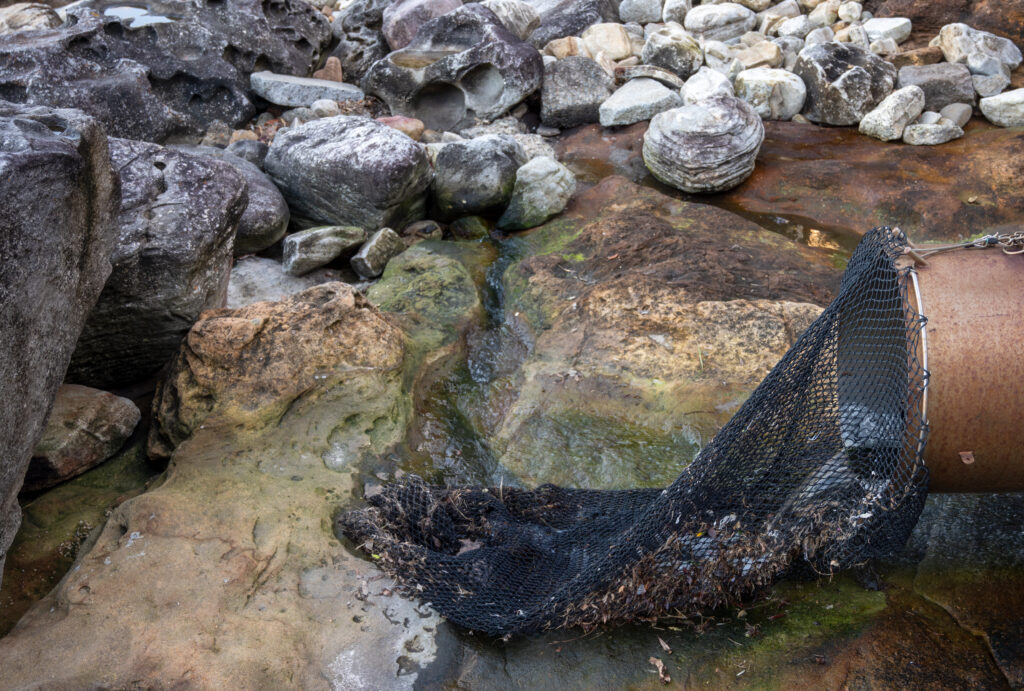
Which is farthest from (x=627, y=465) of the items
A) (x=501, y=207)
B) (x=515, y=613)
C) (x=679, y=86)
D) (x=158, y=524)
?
(x=679, y=86)

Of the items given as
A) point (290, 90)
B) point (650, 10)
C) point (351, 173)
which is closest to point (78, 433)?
point (351, 173)

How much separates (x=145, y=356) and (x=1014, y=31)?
28.2 feet

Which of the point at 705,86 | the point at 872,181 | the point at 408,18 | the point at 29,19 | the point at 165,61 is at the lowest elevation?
the point at 872,181

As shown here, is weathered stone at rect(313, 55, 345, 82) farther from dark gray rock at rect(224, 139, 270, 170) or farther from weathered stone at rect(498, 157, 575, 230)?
weathered stone at rect(498, 157, 575, 230)

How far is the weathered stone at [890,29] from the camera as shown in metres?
8.08

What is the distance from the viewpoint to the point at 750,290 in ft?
14.6

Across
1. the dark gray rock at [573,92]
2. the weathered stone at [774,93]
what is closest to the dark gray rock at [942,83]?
the weathered stone at [774,93]

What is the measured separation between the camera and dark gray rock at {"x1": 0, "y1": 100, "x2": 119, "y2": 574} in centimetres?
241

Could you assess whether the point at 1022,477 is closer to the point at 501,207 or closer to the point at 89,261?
the point at 89,261

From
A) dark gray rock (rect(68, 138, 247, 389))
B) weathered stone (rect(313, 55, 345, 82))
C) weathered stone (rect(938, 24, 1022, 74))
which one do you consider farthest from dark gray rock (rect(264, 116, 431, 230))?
weathered stone (rect(938, 24, 1022, 74))

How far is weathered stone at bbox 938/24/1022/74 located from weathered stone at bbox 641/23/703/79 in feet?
7.94

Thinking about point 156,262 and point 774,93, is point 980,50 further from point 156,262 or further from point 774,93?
point 156,262

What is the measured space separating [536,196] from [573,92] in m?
2.50

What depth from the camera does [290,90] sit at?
7.95 metres
